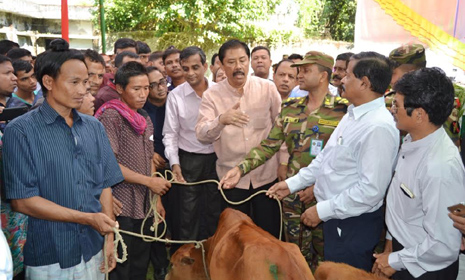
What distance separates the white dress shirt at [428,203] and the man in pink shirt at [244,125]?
1692 millimetres

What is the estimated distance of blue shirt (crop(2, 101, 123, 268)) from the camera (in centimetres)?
213

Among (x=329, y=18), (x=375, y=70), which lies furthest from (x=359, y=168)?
(x=329, y=18)

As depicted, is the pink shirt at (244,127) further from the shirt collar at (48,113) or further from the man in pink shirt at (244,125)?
the shirt collar at (48,113)

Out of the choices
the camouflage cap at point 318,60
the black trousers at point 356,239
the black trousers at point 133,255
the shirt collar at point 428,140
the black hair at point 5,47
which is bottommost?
the black trousers at point 133,255

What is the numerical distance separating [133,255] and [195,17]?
14.9m

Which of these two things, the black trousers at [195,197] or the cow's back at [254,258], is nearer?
the cow's back at [254,258]

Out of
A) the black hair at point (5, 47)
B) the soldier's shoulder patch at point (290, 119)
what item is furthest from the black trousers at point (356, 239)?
the black hair at point (5, 47)

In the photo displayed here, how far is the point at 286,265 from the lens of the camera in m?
2.15

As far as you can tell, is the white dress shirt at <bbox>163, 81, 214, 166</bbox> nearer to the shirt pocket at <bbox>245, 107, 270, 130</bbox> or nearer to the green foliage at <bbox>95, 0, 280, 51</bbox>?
the shirt pocket at <bbox>245, 107, 270, 130</bbox>

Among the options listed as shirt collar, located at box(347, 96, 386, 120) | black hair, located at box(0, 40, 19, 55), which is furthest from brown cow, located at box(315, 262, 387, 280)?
black hair, located at box(0, 40, 19, 55)

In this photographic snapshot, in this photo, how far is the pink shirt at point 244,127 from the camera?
152 inches

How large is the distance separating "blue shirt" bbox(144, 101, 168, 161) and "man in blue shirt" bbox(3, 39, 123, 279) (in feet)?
6.86

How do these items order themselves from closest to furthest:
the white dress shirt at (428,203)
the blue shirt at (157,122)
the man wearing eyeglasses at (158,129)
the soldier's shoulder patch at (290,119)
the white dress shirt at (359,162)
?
the white dress shirt at (428,203) → the white dress shirt at (359,162) → the soldier's shoulder patch at (290,119) → the man wearing eyeglasses at (158,129) → the blue shirt at (157,122)

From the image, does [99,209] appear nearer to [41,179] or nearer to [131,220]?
[41,179]
